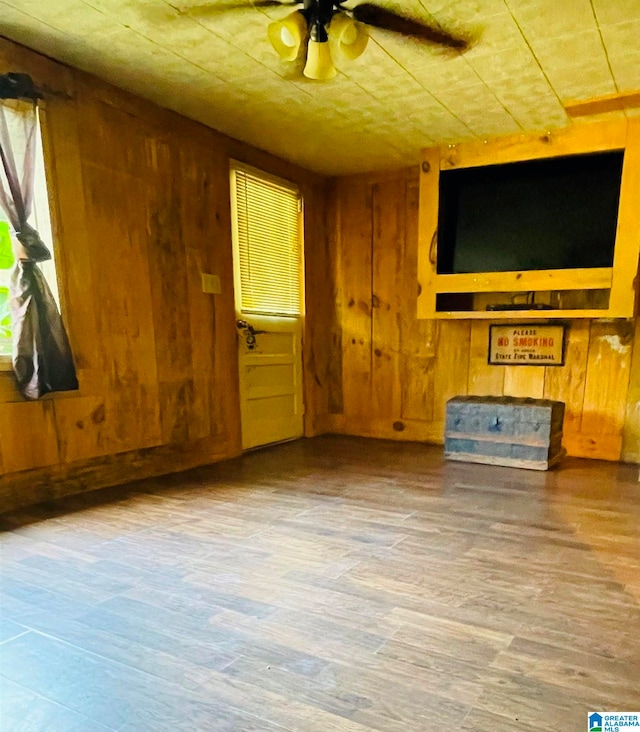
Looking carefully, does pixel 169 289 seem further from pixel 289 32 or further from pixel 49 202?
pixel 289 32

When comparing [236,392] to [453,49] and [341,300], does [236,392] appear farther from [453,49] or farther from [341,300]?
[453,49]

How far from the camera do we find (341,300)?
435cm

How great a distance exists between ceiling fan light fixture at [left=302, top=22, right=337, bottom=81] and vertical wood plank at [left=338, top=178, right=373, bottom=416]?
7.37 ft

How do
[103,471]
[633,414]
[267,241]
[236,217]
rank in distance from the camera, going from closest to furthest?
1. [103,471]
2. [633,414]
3. [236,217]
4. [267,241]

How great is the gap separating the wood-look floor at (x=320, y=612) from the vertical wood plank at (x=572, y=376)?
102cm

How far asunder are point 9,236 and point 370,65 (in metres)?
1.93

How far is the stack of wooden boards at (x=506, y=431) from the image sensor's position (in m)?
3.11

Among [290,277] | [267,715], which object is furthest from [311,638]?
[290,277]

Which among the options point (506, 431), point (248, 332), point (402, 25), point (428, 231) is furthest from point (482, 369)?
point (402, 25)

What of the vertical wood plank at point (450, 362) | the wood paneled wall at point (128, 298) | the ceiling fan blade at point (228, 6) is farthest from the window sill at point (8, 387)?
the vertical wood plank at point (450, 362)

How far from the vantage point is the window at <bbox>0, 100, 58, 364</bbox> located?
2221mm

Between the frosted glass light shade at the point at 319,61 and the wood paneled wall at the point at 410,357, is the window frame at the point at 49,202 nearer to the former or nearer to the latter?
the frosted glass light shade at the point at 319,61

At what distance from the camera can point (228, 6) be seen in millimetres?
1929

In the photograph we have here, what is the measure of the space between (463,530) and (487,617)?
0.68 metres
